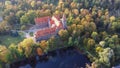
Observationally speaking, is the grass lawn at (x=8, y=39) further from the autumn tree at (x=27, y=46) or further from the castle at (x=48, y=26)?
the autumn tree at (x=27, y=46)

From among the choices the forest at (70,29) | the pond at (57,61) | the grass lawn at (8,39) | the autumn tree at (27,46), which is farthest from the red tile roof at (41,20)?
the pond at (57,61)

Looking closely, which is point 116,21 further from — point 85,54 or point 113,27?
point 85,54

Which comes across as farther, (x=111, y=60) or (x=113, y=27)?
(x=113, y=27)

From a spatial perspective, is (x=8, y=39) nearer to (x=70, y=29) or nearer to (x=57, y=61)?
(x=57, y=61)

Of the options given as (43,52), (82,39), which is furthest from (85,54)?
(43,52)

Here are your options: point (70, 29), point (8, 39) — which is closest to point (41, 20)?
point (70, 29)

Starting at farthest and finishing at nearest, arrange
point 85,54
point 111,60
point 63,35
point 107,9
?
1. point 107,9
2. point 63,35
3. point 85,54
4. point 111,60

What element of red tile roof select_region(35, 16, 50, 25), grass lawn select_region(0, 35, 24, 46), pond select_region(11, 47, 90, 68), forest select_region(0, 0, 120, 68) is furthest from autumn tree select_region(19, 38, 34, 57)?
red tile roof select_region(35, 16, 50, 25)
